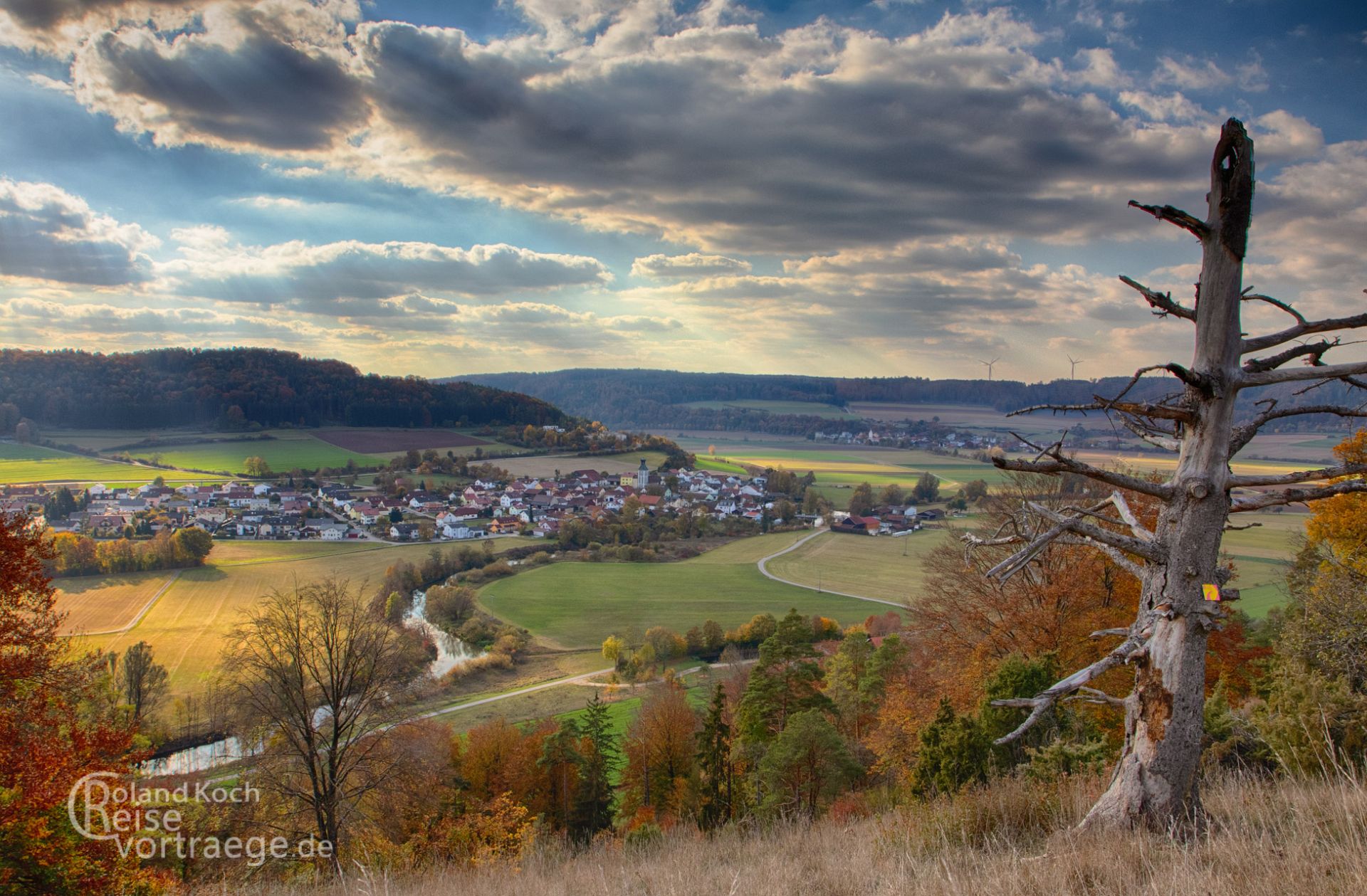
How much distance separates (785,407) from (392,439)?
7576 cm

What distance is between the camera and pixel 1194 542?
388cm

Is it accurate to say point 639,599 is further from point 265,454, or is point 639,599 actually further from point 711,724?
point 265,454

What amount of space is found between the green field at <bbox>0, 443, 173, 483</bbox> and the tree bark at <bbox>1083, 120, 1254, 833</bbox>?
71119 mm

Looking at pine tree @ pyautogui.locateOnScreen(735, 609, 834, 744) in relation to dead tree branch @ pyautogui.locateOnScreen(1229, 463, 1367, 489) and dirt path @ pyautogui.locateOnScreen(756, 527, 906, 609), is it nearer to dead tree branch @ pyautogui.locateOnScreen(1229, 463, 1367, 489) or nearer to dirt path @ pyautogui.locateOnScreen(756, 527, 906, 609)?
dead tree branch @ pyautogui.locateOnScreen(1229, 463, 1367, 489)

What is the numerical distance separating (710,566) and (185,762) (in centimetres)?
3598

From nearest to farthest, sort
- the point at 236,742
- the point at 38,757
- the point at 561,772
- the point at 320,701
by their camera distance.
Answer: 1. the point at 38,757
2. the point at 320,701
3. the point at 561,772
4. the point at 236,742

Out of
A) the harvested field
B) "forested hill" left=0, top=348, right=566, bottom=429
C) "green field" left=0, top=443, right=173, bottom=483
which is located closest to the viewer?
"green field" left=0, top=443, right=173, bottom=483

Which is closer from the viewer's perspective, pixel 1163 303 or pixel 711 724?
pixel 1163 303

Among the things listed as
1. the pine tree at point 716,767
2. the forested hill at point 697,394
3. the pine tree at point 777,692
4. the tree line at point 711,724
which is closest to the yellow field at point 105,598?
the tree line at point 711,724

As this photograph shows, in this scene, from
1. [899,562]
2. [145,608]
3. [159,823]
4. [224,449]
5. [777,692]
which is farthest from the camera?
[224,449]

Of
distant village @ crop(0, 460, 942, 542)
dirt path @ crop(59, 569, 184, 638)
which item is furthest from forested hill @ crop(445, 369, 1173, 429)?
dirt path @ crop(59, 569, 184, 638)

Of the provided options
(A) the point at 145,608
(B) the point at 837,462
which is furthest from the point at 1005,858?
(B) the point at 837,462

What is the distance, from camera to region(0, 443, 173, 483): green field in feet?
181

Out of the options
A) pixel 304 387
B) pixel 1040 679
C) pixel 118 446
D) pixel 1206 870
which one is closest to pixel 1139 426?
pixel 1206 870
